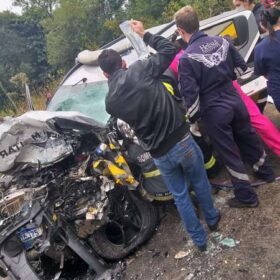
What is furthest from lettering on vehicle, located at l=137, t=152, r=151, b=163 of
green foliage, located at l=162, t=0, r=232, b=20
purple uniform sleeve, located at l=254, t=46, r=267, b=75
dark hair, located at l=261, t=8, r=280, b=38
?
green foliage, located at l=162, t=0, r=232, b=20

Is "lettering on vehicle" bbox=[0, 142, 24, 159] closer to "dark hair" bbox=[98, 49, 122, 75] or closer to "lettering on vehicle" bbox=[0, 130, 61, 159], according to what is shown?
"lettering on vehicle" bbox=[0, 130, 61, 159]

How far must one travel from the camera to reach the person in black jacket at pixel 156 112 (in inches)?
137

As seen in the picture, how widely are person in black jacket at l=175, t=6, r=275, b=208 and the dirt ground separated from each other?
216 millimetres

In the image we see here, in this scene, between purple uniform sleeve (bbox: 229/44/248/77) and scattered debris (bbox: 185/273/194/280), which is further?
purple uniform sleeve (bbox: 229/44/248/77)

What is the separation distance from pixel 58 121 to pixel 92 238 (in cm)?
126

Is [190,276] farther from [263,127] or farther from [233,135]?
[263,127]

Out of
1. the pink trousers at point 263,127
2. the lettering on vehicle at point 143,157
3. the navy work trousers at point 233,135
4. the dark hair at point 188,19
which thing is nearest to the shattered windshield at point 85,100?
the lettering on vehicle at point 143,157

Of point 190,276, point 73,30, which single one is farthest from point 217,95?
point 73,30

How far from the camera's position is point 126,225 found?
4516 millimetres

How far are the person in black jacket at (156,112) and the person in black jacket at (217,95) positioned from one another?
0.34 meters

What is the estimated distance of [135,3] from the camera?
18078 millimetres

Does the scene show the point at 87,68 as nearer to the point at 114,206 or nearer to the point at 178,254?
the point at 114,206

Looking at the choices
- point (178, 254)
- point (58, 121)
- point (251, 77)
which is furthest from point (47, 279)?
point (251, 77)

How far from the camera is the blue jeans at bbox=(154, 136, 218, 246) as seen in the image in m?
3.62
